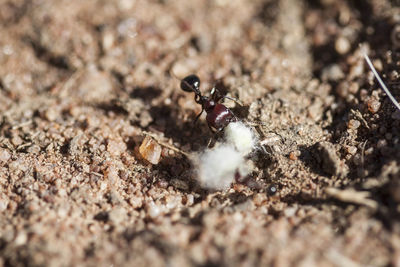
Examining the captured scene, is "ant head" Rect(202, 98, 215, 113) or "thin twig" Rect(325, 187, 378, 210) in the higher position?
"ant head" Rect(202, 98, 215, 113)

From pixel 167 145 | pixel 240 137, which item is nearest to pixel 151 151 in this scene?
pixel 167 145

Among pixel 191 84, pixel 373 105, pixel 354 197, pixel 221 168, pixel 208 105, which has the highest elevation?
pixel 191 84

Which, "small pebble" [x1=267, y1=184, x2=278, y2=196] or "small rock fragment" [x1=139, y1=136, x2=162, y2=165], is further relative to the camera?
"small rock fragment" [x1=139, y1=136, x2=162, y2=165]

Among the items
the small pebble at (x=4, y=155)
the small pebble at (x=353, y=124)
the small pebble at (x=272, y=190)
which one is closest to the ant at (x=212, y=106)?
the small pebble at (x=272, y=190)

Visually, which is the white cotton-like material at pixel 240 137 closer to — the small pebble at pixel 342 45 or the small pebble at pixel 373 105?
the small pebble at pixel 373 105

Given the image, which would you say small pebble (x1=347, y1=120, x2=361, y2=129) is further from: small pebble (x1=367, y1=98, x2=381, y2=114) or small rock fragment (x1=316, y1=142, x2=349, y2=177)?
small rock fragment (x1=316, y1=142, x2=349, y2=177)

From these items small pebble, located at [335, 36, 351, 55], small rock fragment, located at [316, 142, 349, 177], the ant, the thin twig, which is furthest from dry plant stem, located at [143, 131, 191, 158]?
small pebble, located at [335, 36, 351, 55]

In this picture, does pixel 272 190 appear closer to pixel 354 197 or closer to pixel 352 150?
pixel 354 197
